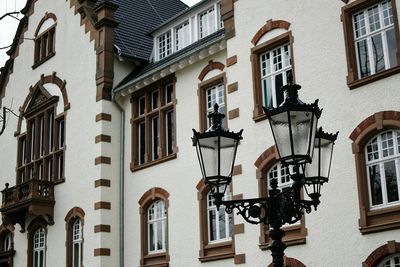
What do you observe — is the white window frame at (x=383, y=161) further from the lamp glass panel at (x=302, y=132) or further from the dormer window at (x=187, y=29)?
the dormer window at (x=187, y=29)

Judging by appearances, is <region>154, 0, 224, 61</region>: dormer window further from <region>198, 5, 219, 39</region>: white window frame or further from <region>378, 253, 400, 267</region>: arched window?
<region>378, 253, 400, 267</region>: arched window

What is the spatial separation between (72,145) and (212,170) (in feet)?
53.0

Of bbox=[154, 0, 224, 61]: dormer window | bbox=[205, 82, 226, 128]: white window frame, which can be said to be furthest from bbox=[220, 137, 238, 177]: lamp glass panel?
bbox=[154, 0, 224, 61]: dormer window

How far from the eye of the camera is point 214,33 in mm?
22781

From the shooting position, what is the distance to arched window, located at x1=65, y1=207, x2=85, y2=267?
23.6 meters

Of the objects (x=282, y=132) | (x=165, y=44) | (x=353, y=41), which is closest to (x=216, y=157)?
(x=282, y=132)

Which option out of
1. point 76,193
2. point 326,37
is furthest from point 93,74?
point 326,37

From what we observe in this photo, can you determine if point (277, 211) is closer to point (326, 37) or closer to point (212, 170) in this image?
point (212, 170)

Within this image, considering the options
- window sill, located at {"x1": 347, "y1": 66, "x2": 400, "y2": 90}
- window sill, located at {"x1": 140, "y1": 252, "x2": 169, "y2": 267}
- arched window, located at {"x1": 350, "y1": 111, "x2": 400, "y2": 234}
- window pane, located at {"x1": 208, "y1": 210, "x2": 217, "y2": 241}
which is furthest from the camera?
window sill, located at {"x1": 140, "y1": 252, "x2": 169, "y2": 267}

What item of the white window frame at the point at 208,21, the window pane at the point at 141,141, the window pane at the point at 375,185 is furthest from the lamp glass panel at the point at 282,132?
the white window frame at the point at 208,21

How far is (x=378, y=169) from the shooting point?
14.7 m

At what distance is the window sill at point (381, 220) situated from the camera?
1396 centimetres

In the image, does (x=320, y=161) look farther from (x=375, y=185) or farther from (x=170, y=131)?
(x=170, y=131)

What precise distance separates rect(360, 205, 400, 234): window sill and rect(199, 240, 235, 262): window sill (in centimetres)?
481
